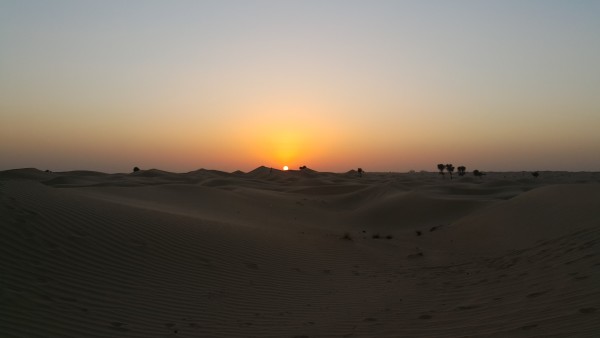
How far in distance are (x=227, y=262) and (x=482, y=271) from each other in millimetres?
5752

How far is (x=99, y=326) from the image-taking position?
6.65 metres

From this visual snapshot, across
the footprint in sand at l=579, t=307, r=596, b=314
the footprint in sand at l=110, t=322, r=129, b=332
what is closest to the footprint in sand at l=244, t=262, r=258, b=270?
the footprint in sand at l=110, t=322, r=129, b=332

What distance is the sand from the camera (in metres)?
6.59

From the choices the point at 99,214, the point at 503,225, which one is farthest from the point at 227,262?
the point at 503,225

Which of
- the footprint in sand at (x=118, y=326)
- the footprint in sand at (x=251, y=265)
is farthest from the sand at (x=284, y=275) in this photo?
the footprint in sand at (x=251, y=265)

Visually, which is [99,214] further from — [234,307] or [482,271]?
[482,271]

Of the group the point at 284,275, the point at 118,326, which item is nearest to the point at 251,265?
the point at 284,275

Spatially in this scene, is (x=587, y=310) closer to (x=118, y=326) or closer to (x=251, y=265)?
(x=118, y=326)

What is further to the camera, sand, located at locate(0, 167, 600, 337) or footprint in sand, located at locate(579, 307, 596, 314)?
sand, located at locate(0, 167, 600, 337)

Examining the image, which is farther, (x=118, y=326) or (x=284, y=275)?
(x=284, y=275)

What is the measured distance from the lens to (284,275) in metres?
10.7

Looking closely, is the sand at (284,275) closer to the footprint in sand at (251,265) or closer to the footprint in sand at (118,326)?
the footprint in sand at (118,326)

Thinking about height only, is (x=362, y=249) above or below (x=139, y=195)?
below

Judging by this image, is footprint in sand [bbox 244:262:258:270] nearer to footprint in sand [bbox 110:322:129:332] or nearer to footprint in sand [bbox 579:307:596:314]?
footprint in sand [bbox 110:322:129:332]
